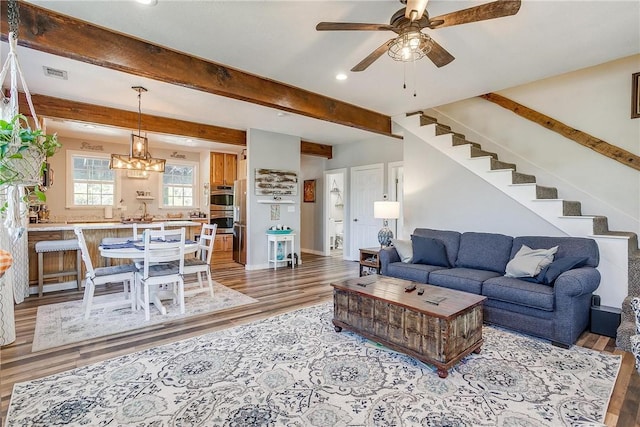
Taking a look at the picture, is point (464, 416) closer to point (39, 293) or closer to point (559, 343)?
point (559, 343)

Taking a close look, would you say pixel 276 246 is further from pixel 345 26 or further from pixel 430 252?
pixel 345 26

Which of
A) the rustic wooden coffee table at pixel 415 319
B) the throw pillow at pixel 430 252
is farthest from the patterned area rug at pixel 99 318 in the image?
the throw pillow at pixel 430 252

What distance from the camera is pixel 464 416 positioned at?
1.90 meters

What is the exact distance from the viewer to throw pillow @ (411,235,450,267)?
4098 mm

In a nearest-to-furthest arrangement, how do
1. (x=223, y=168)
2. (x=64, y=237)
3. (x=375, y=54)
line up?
(x=375, y=54)
(x=64, y=237)
(x=223, y=168)

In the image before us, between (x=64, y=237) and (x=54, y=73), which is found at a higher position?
(x=54, y=73)

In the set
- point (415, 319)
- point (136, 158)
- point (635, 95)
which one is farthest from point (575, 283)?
point (136, 158)

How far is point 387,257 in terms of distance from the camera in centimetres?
434

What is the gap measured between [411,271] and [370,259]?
3.82 ft

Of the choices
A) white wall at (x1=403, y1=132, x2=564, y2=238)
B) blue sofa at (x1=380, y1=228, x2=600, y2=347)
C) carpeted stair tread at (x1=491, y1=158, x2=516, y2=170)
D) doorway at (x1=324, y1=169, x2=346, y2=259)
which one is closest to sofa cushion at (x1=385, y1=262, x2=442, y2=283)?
blue sofa at (x1=380, y1=228, x2=600, y2=347)

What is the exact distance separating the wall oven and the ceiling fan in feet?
20.9

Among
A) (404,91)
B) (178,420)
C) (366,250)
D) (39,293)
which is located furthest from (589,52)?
Result: (39,293)

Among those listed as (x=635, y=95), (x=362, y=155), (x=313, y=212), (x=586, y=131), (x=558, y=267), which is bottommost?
(x=558, y=267)

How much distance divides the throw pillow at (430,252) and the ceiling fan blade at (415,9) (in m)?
2.75
